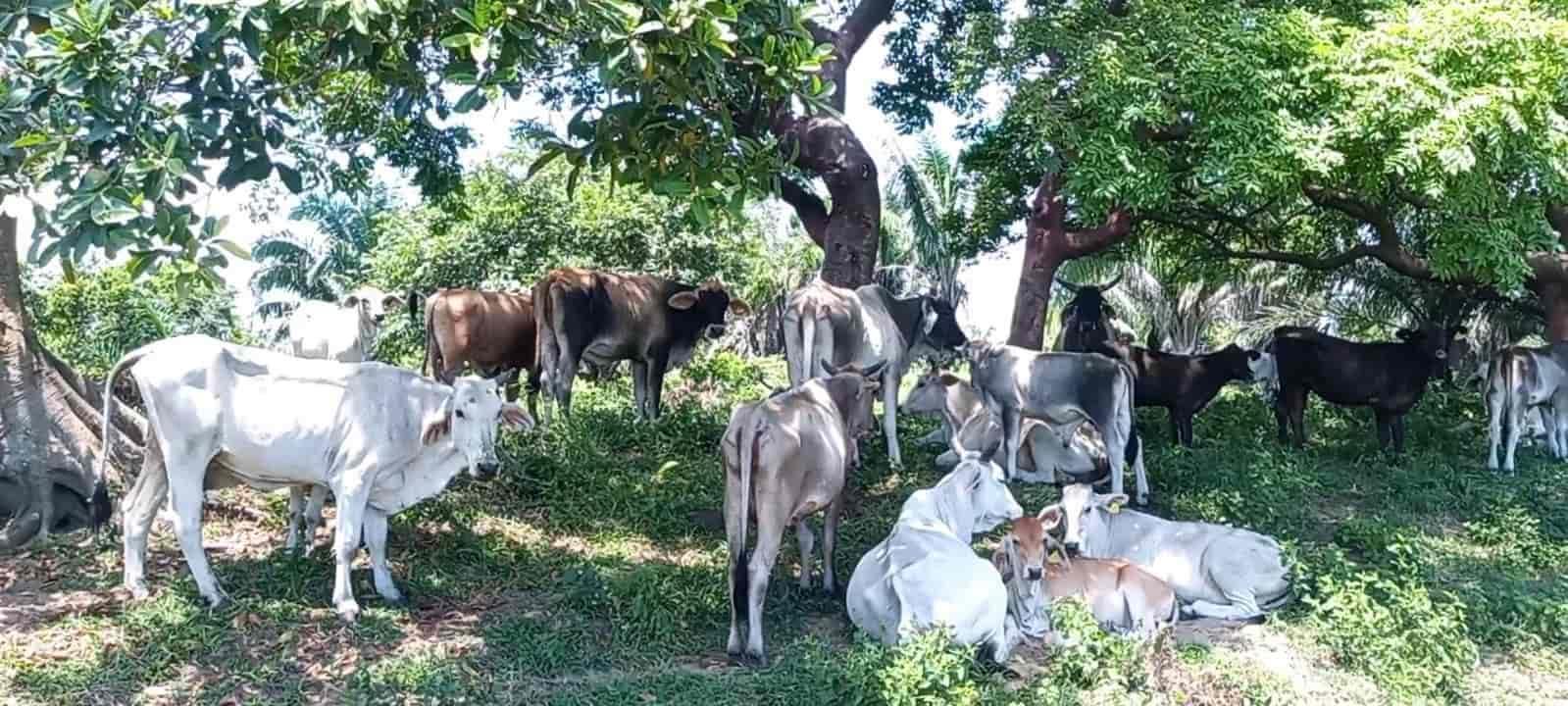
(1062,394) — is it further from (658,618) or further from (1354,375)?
(658,618)

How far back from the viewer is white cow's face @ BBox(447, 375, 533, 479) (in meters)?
7.56

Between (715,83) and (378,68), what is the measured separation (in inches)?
67.4

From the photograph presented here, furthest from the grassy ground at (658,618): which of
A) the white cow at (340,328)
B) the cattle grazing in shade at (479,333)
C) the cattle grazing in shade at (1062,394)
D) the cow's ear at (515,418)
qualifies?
the white cow at (340,328)

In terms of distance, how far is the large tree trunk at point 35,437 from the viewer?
8.33 meters

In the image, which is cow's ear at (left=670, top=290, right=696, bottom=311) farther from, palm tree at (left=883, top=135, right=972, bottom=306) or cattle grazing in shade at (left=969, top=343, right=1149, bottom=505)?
palm tree at (left=883, top=135, right=972, bottom=306)

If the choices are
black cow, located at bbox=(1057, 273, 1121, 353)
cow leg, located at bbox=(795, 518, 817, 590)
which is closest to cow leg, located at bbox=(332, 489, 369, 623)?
cow leg, located at bbox=(795, 518, 817, 590)

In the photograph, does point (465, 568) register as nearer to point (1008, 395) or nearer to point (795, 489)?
point (795, 489)

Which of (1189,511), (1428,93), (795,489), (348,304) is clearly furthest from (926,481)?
(348,304)

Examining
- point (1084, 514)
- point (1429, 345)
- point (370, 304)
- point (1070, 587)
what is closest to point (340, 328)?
point (370, 304)

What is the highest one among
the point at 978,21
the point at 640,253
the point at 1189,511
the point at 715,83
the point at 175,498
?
the point at 978,21

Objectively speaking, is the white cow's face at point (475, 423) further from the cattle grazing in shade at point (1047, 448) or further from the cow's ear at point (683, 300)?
the cow's ear at point (683, 300)

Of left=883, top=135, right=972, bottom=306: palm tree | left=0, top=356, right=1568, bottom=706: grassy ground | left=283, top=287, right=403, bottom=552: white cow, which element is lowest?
left=0, top=356, right=1568, bottom=706: grassy ground

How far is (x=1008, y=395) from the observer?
36.1 ft

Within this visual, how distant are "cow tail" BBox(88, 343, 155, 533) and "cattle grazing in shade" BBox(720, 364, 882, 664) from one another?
3.19 m
